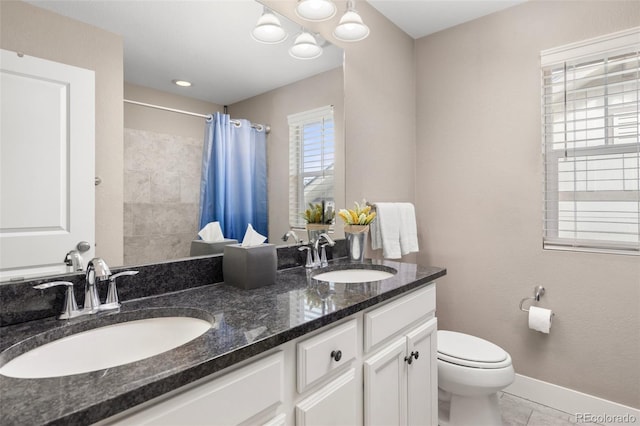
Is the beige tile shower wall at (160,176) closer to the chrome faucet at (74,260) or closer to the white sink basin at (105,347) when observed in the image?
the chrome faucet at (74,260)

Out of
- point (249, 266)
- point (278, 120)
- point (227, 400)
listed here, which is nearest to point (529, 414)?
point (249, 266)

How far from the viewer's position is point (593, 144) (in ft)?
6.35

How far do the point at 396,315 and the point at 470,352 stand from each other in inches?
29.7

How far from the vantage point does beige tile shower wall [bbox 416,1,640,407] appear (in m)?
1.88

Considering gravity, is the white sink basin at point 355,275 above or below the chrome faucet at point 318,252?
below

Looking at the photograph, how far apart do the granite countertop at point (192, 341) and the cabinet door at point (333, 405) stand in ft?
0.68

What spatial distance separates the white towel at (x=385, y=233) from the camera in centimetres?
206

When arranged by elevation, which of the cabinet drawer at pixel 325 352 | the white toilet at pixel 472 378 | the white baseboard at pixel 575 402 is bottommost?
the white baseboard at pixel 575 402

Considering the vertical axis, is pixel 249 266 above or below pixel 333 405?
above

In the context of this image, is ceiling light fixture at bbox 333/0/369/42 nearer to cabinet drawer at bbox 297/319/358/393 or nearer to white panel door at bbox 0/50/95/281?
white panel door at bbox 0/50/95/281

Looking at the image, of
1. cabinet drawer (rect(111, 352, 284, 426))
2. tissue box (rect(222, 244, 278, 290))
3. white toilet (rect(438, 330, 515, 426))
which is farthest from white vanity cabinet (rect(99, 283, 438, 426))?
tissue box (rect(222, 244, 278, 290))

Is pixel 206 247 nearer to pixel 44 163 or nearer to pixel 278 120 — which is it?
pixel 44 163

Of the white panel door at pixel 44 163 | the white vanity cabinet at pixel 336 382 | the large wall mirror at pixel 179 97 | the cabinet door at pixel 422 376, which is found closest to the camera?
the white vanity cabinet at pixel 336 382

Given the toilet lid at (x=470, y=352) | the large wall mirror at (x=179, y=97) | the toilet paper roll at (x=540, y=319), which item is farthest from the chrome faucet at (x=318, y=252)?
Result: the toilet paper roll at (x=540, y=319)
